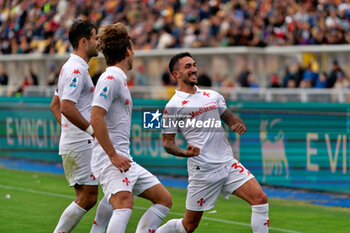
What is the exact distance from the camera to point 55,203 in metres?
11.4

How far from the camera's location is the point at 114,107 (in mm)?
6188

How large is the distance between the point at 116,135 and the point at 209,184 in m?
1.20

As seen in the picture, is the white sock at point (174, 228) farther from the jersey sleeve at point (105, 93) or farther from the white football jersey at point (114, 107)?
the jersey sleeve at point (105, 93)

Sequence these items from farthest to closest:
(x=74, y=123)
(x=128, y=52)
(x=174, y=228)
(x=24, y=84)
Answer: (x=24, y=84), (x=174, y=228), (x=74, y=123), (x=128, y=52)

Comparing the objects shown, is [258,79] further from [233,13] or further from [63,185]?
[63,185]

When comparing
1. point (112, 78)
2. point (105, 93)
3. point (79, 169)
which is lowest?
point (79, 169)

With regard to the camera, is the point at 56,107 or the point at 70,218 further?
the point at 56,107

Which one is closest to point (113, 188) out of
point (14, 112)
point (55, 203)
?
point (55, 203)

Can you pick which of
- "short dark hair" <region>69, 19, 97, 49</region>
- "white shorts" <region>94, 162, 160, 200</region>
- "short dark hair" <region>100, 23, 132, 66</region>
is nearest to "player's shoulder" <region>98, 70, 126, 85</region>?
"short dark hair" <region>100, 23, 132, 66</region>

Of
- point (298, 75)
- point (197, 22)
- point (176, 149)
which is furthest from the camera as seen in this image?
point (197, 22)

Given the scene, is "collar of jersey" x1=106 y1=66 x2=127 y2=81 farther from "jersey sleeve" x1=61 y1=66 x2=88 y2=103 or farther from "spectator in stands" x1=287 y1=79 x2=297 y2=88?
"spectator in stands" x1=287 y1=79 x2=297 y2=88

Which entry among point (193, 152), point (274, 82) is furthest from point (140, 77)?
point (193, 152)

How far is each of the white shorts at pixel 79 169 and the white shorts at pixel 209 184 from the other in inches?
35.9

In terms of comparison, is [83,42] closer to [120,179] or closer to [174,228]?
[120,179]
